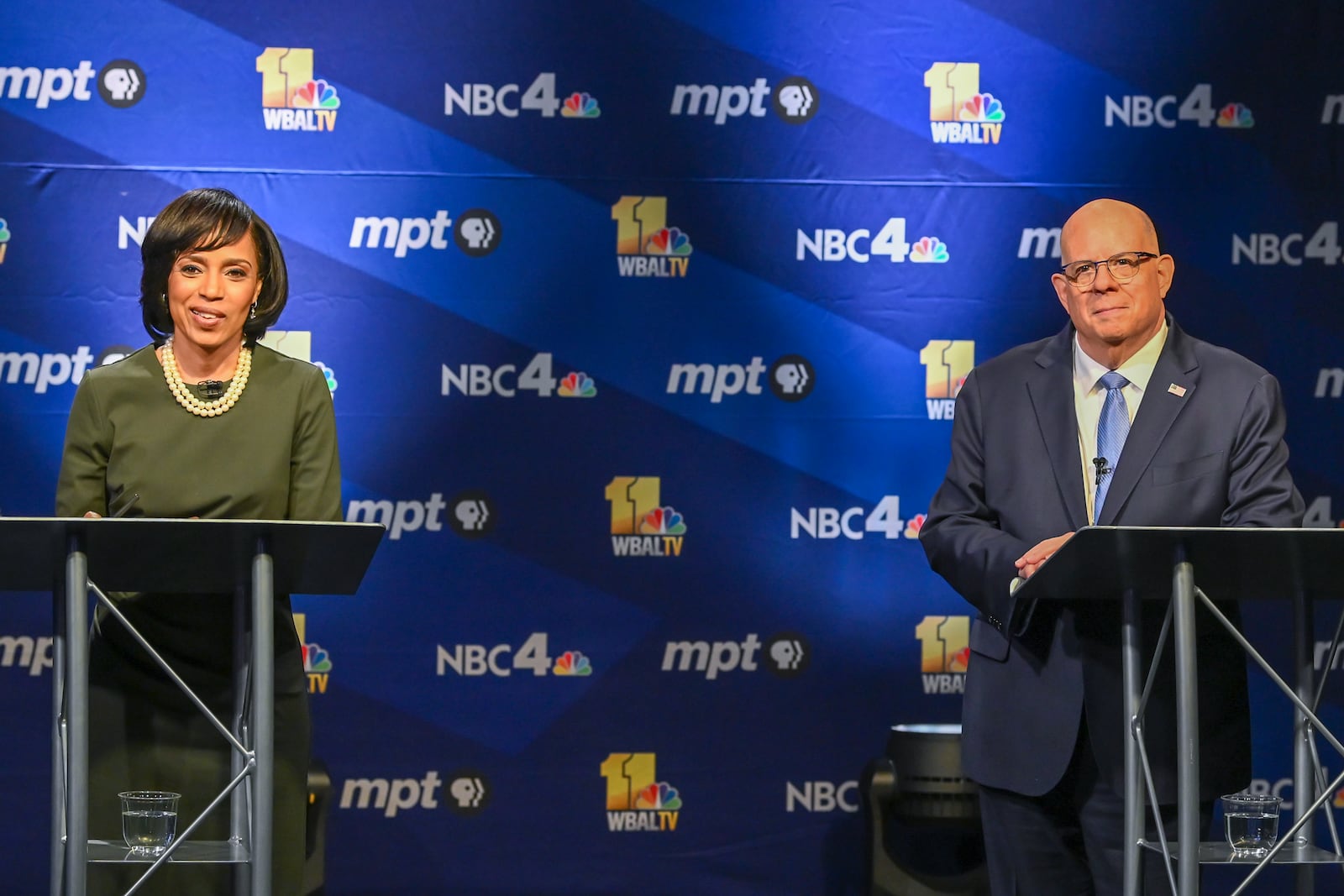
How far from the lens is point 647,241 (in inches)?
177

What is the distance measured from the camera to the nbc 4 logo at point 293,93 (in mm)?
4398

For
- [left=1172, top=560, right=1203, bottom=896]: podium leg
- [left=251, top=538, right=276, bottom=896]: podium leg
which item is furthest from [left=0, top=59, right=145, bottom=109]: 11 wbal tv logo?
[left=1172, top=560, right=1203, bottom=896]: podium leg

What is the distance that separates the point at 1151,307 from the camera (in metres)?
2.62

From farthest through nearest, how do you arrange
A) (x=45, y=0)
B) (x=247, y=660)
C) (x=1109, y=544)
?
(x=45, y=0) < (x=247, y=660) < (x=1109, y=544)

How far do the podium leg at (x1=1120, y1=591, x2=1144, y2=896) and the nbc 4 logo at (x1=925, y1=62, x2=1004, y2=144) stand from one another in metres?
2.58

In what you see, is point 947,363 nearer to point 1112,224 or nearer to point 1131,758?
point 1112,224

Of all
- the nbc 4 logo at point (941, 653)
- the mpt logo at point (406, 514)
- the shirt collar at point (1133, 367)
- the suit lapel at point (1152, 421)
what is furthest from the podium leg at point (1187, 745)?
the mpt logo at point (406, 514)

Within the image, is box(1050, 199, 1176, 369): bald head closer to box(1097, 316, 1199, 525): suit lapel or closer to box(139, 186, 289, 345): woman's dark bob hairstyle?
box(1097, 316, 1199, 525): suit lapel

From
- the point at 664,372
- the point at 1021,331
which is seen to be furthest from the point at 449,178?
the point at 1021,331

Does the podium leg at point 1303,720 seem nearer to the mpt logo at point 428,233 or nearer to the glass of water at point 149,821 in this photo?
the glass of water at point 149,821

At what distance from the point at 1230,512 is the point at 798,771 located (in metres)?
2.25

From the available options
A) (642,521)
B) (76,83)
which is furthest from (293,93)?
(642,521)

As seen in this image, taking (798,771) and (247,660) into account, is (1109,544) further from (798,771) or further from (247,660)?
(798,771)

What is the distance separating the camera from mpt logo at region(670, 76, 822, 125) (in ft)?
14.8
